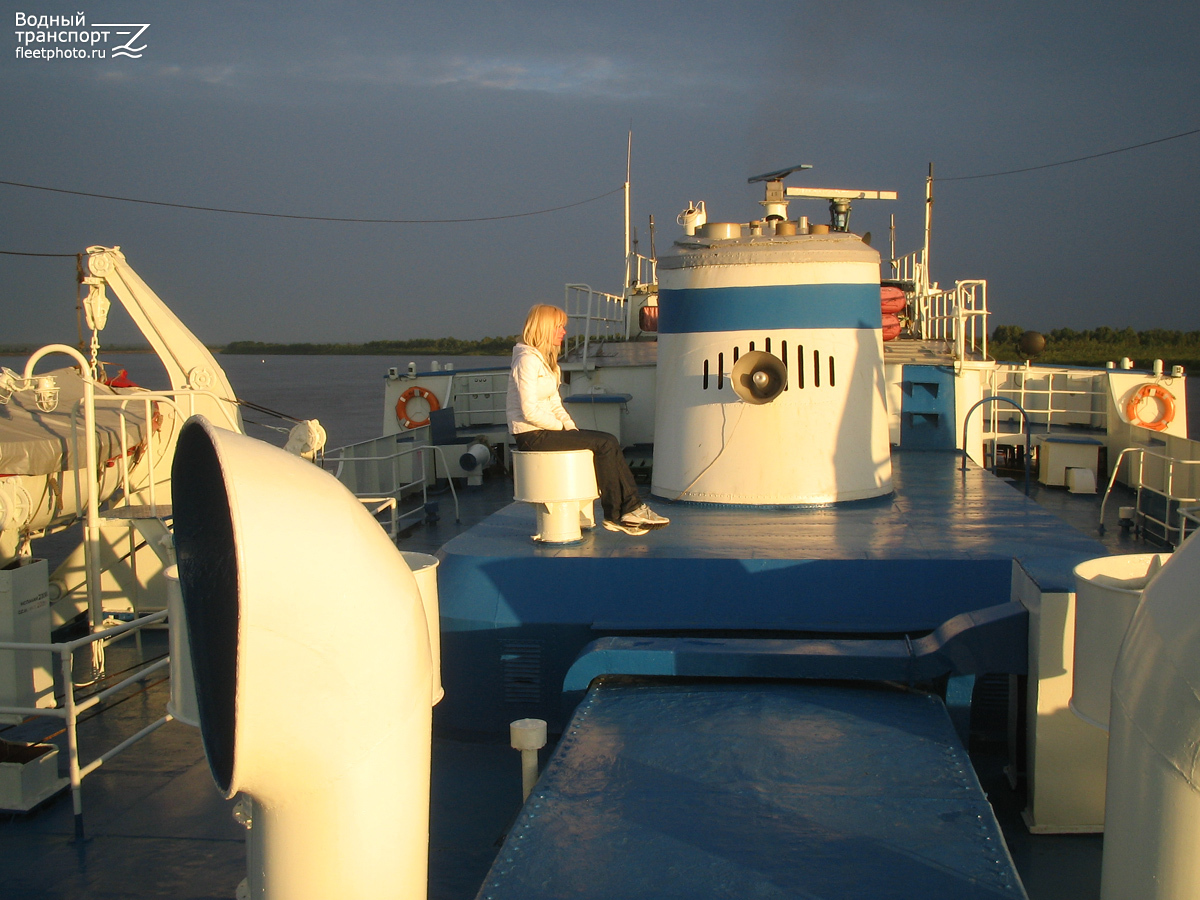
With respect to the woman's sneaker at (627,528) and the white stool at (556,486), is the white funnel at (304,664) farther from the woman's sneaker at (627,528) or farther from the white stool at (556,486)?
the woman's sneaker at (627,528)

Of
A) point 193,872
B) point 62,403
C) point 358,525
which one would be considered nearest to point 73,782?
point 193,872

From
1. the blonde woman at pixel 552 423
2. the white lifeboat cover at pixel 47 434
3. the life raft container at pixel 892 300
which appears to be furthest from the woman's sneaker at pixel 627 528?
the life raft container at pixel 892 300

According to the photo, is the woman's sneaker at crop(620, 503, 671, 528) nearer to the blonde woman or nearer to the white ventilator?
the blonde woman

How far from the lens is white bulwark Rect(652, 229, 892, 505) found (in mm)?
8000

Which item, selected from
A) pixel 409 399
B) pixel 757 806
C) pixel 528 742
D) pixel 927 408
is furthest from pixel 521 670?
pixel 409 399

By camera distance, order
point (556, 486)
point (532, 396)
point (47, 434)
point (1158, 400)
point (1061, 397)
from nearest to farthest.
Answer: point (556, 486) < point (532, 396) < point (47, 434) < point (1158, 400) < point (1061, 397)

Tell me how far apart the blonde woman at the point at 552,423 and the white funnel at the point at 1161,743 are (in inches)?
178

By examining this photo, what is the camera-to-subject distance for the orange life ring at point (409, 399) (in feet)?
60.8

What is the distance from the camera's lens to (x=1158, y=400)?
1700 centimetres

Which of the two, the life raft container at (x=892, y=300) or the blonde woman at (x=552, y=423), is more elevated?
the life raft container at (x=892, y=300)

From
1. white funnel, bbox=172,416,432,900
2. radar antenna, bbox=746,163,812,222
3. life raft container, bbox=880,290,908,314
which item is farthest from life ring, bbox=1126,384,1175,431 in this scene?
white funnel, bbox=172,416,432,900

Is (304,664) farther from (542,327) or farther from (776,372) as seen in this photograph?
(776,372)

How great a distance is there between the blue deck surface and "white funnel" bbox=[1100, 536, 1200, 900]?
735mm

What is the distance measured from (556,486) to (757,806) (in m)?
3.14
